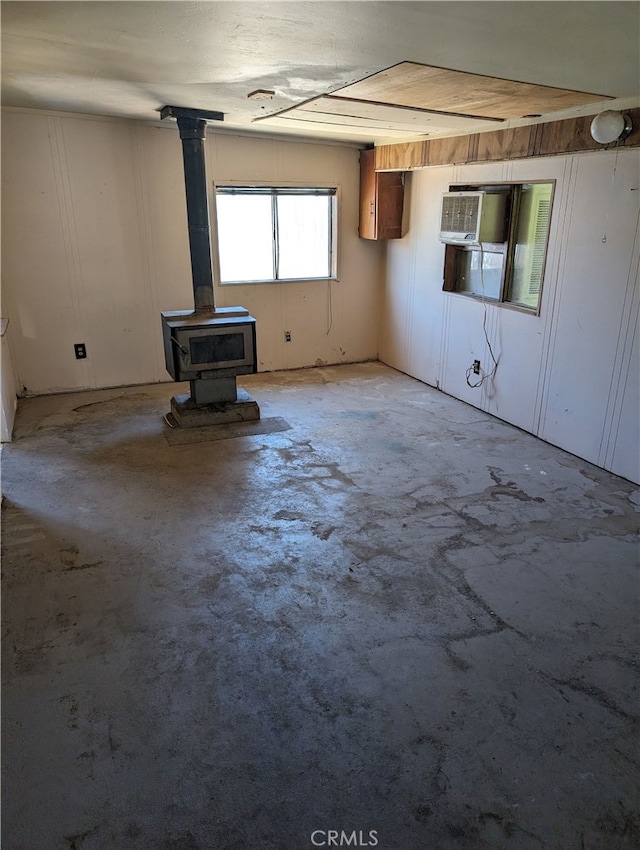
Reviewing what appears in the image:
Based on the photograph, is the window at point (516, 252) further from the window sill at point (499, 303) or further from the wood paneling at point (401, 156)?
the wood paneling at point (401, 156)

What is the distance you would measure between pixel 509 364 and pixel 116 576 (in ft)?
11.8

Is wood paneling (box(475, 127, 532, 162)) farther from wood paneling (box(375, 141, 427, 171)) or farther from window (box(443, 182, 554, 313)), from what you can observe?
wood paneling (box(375, 141, 427, 171))

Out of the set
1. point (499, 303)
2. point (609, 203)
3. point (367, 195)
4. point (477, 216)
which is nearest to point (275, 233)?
point (367, 195)

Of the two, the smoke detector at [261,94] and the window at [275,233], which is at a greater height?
the smoke detector at [261,94]

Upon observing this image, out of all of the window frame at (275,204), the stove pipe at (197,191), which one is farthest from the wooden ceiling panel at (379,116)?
the window frame at (275,204)

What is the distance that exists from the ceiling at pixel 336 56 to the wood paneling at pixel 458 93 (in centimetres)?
1

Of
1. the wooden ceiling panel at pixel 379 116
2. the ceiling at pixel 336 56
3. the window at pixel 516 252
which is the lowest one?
the window at pixel 516 252

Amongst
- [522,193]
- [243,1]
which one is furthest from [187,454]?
[522,193]

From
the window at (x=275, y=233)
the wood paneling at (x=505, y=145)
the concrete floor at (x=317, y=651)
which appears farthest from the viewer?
the window at (x=275, y=233)

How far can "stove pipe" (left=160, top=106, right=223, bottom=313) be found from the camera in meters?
4.51

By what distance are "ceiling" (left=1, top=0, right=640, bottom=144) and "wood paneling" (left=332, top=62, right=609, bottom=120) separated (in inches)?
0.4

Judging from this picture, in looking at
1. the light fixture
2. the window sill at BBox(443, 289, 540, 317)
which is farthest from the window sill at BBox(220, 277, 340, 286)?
the light fixture

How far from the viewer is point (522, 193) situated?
4.80 meters

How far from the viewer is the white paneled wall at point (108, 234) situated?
526 cm
